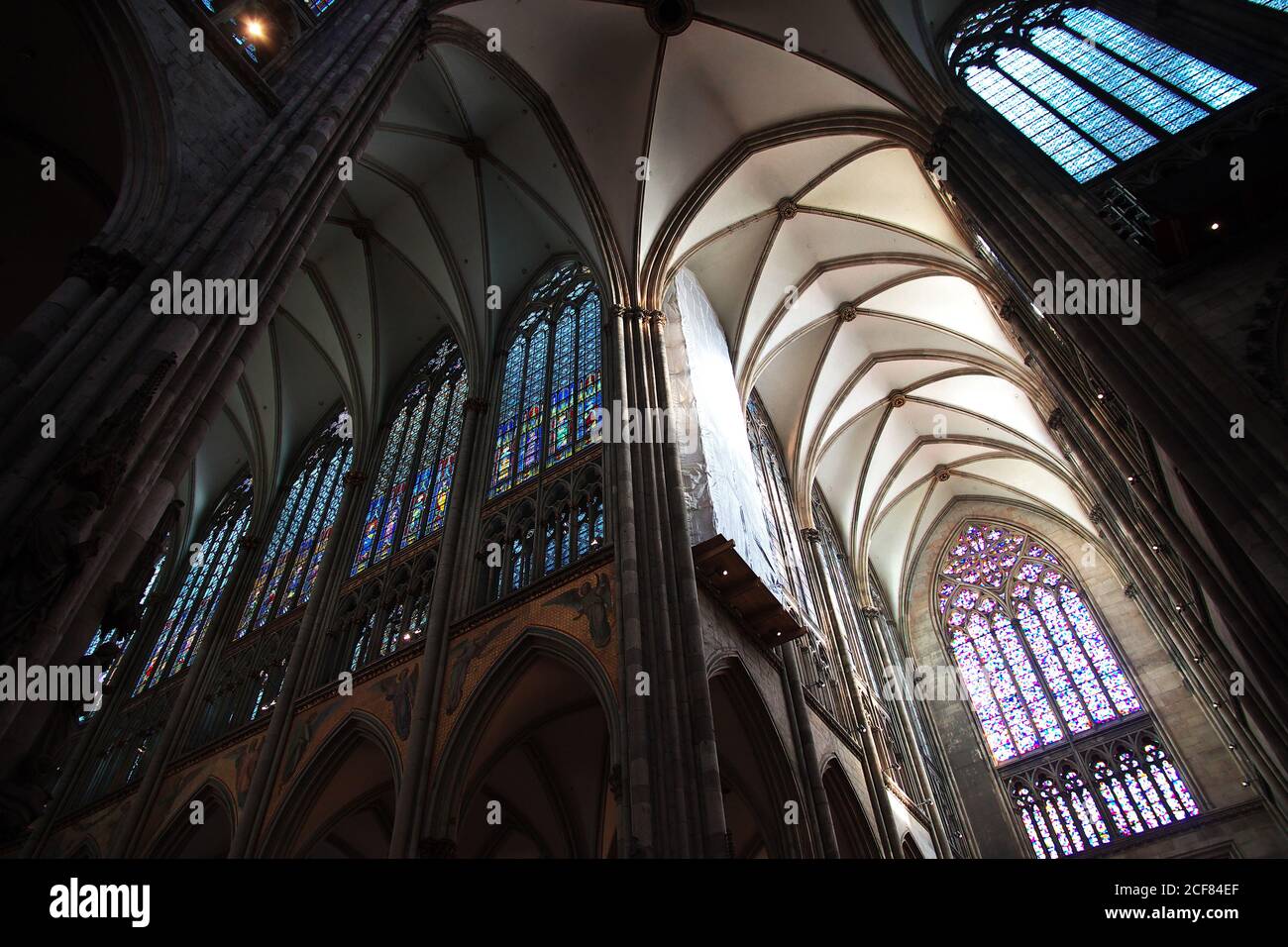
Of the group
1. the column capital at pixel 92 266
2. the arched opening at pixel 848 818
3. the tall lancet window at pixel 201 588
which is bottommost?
the arched opening at pixel 848 818

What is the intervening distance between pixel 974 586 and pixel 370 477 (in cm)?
1608

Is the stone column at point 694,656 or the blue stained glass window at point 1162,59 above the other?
the blue stained glass window at point 1162,59

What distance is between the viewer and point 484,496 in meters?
12.4

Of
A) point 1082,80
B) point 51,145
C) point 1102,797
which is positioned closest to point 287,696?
point 51,145

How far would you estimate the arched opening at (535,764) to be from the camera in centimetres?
939

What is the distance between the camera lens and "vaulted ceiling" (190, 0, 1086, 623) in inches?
520

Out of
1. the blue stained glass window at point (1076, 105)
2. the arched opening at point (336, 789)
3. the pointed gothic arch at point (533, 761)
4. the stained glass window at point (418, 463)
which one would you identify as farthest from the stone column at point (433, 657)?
the blue stained glass window at point (1076, 105)

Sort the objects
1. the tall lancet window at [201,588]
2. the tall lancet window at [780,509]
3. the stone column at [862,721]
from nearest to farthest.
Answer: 1. the stone column at [862,721]
2. the tall lancet window at [780,509]
3. the tall lancet window at [201,588]

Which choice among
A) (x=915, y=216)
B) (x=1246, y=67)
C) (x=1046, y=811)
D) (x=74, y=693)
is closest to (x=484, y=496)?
(x=74, y=693)

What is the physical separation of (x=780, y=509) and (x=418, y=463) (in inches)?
294

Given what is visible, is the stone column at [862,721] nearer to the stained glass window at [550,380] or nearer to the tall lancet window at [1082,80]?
the stained glass window at [550,380]

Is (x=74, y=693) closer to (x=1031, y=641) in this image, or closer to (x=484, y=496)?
(x=484, y=496)

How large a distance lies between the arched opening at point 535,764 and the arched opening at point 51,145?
20.1 ft
